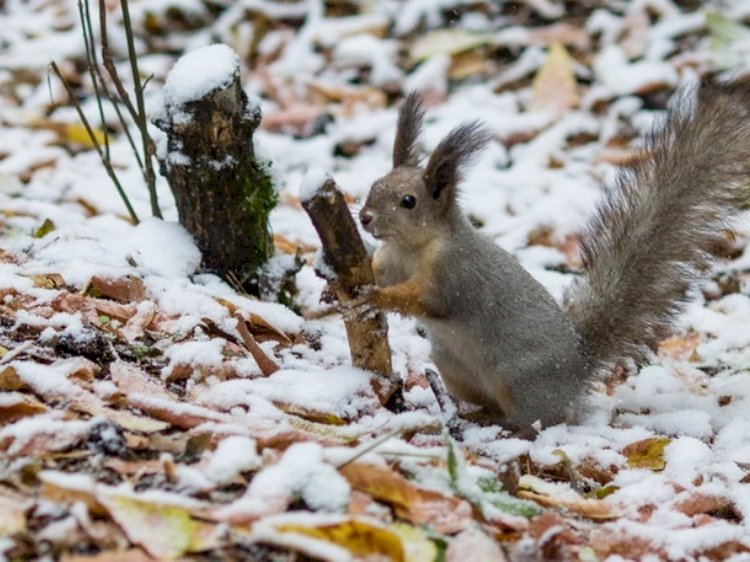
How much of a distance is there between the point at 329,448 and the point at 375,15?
4.85 m

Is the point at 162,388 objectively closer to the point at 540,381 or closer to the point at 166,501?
the point at 166,501

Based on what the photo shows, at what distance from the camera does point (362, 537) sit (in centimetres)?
174

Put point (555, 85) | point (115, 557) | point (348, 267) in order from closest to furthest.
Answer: point (115, 557)
point (348, 267)
point (555, 85)

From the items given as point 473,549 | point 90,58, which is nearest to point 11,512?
point 473,549

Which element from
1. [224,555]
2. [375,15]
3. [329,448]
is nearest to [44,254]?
[329,448]

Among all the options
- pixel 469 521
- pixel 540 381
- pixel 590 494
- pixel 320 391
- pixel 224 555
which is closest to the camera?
pixel 224 555

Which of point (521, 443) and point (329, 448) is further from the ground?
point (329, 448)

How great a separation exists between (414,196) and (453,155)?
0.17 metres

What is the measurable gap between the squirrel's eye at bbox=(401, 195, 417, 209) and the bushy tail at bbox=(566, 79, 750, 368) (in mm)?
605

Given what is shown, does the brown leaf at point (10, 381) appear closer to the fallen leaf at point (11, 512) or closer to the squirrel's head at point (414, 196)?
the fallen leaf at point (11, 512)

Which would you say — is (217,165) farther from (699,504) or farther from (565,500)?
(699,504)

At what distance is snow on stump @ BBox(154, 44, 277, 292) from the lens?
9.77 ft

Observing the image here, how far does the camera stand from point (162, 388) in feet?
7.79

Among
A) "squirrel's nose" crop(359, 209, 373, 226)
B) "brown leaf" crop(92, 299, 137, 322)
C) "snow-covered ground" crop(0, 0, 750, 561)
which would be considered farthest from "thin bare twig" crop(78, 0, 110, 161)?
"squirrel's nose" crop(359, 209, 373, 226)
